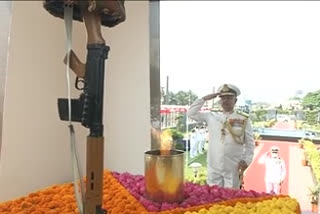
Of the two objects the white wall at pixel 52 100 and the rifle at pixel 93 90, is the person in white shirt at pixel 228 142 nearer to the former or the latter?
the white wall at pixel 52 100

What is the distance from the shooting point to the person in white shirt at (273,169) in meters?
1.71

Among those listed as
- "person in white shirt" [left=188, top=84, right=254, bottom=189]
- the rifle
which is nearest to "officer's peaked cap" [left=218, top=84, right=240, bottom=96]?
"person in white shirt" [left=188, top=84, right=254, bottom=189]

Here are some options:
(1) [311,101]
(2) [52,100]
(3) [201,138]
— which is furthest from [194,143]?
(2) [52,100]

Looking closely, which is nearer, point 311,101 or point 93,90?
point 93,90

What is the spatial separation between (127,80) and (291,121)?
0.87 m

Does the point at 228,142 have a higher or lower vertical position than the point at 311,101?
lower

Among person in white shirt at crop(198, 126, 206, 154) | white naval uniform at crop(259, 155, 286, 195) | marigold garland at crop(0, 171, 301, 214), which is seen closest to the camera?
marigold garland at crop(0, 171, 301, 214)

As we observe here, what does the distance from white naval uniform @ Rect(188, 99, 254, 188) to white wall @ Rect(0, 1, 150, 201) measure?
0.37 meters

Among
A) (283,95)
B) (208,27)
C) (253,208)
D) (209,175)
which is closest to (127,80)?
(208,27)

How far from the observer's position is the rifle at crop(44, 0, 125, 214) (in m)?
0.81

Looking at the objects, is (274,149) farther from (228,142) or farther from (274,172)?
(228,142)

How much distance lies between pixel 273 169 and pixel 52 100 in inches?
44.3

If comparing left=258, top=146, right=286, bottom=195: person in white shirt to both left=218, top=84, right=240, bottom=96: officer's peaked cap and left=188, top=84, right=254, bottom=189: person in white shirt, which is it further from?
left=218, top=84, right=240, bottom=96: officer's peaked cap

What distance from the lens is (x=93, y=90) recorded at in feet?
2.65
